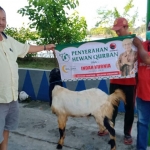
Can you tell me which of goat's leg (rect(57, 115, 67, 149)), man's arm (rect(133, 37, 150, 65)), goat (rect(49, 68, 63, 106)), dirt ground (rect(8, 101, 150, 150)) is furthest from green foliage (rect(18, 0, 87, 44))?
man's arm (rect(133, 37, 150, 65))

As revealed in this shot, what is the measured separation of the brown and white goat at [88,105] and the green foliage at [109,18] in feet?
21.7

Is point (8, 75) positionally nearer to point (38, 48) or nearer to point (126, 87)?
point (38, 48)

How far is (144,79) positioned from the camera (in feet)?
9.20

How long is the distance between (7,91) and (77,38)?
452cm

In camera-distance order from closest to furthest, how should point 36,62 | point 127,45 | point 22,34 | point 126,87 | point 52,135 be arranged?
point 127,45 < point 126,87 < point 52,135 < point 36,62 < point 22,34

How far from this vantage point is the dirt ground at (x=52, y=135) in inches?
141

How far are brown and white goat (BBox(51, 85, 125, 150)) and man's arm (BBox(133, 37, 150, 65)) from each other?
26.4 inches

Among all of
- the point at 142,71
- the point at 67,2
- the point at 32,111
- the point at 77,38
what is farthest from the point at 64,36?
the point at 142,71

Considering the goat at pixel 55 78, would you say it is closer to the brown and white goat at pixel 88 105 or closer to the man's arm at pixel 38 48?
the brown and white goat at pixel 88 105

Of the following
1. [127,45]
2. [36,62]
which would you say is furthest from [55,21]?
[127,45]

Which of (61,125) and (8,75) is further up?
(8,75)

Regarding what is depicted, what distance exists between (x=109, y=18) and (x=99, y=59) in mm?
7381

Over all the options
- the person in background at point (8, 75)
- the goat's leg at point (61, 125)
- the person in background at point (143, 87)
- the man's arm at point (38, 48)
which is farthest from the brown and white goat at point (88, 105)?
the person in background at point (8, 75)

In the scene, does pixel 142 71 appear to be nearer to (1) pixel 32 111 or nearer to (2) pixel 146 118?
(2) pixel 146 118
